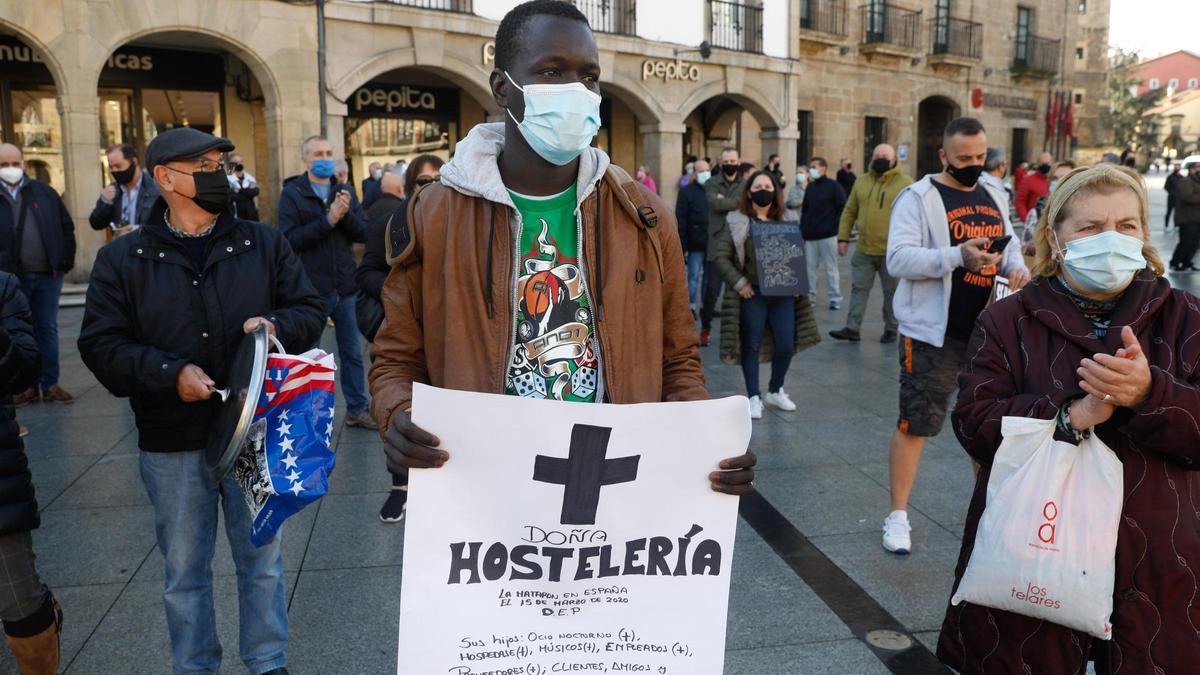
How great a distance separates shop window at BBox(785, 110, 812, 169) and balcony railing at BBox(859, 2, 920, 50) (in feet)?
9.45

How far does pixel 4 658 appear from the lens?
329 centimetres

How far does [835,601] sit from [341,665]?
192 cm

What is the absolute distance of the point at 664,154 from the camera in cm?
1977

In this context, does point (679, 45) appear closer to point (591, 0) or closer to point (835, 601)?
point (591, 0)

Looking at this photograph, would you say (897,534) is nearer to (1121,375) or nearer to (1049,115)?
(1121,375)

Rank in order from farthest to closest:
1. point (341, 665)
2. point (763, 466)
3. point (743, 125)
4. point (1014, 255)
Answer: point (743, 125), point (763, 466), point (1014, 255), point (341, 665)

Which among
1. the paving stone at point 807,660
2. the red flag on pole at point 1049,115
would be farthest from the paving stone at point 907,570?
the red flag on pole at point 1049,115

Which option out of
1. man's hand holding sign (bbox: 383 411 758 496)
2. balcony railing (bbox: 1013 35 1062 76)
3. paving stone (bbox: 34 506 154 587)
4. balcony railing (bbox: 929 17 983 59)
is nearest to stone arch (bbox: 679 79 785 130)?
balcony railing (bbox: 929 17 983 59)

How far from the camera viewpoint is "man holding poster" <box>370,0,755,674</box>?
184 centimetres

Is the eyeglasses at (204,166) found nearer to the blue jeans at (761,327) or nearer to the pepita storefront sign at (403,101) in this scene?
the blue jeans at (761,327)

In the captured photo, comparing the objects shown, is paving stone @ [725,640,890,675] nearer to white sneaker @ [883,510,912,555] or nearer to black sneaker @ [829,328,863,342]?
white sneaker @ [883,510,912,555]

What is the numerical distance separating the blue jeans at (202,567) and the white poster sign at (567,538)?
1.34 metres

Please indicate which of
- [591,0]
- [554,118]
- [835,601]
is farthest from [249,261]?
[591,0]

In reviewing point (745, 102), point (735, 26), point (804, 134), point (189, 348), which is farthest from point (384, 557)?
point (804, 134)
